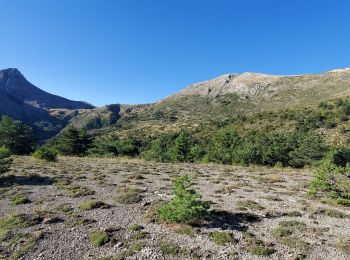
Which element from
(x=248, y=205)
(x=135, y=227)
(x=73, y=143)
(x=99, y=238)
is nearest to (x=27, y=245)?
(x=99, y=238)

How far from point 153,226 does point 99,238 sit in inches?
117

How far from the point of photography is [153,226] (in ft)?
52.0

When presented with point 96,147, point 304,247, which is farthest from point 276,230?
point 96,147

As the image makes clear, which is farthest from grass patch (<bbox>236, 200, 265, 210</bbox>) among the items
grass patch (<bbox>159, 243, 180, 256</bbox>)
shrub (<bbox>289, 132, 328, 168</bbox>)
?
shrub (<bbox>289, 132, 328, 168</bbox>)

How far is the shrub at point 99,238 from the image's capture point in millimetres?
13779

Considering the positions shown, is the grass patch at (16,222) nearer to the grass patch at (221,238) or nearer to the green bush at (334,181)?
the grass patch at (221,238)

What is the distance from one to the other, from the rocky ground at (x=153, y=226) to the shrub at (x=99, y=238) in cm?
5

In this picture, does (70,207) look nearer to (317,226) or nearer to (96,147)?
(317,226)

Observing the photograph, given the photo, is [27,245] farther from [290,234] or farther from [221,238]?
[290,234]

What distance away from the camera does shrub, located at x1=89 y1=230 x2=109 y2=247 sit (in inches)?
542

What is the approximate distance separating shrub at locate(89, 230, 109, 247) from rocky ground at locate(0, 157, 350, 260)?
47 millimetres

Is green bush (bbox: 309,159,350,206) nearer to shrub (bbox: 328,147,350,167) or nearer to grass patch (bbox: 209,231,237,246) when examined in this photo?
grass patch (bbox: 209,231,237,246)

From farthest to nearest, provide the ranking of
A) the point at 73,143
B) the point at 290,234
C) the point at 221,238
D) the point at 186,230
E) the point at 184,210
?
the point at 73,143 → the point at 184,210 → the point at 186,230 → the point at 290,234 → the point at 221,238

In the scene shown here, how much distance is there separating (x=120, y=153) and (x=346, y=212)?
67.2m
